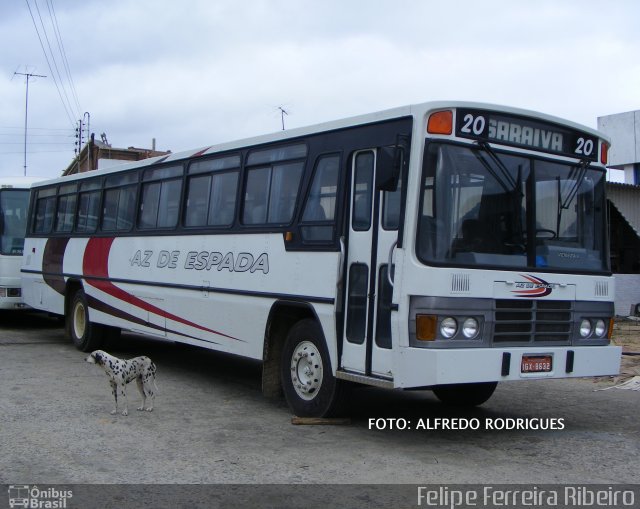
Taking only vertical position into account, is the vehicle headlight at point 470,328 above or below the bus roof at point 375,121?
below

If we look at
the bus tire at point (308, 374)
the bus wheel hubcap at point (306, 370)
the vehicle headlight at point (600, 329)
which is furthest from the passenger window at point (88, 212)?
the vehicle headlight at point (600, 329)

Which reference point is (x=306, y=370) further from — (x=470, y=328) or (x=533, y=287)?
(x=533, y=287)

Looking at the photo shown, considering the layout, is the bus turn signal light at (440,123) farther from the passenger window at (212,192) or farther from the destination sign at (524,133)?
the passenger window at (212,192)

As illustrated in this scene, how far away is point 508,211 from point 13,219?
13244 millimetres

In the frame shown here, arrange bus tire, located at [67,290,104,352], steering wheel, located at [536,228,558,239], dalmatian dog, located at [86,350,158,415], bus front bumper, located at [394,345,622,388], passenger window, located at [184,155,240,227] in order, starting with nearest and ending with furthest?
bus front bumper, located at [394,345,622,388] < steering wheel, located at [536,228,558,239] < dalmatian dog, located at [86,350,158,415] < passenger window, located at [184,155,240,227] < bus tire, located at [67,290,104,352]

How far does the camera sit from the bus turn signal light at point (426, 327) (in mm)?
6508

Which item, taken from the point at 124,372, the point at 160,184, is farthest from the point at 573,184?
the point at 160,184

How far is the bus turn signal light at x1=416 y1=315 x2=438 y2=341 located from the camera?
21.4 ft

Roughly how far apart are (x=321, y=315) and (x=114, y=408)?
2.60 m

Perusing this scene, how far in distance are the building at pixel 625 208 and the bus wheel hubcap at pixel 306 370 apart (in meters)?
14.1

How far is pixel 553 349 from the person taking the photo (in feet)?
23.4

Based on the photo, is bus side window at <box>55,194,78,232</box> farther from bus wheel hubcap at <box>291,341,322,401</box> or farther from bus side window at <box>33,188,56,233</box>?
bus wheel hubcap at <box>291,341,322,401</box>

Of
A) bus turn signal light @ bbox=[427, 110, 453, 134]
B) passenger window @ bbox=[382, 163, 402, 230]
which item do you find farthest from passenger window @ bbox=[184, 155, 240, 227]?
bus turn signal light @ bbox=[427, 110, 453, 134]

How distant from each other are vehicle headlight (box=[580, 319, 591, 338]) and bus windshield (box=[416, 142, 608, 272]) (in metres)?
0.51
